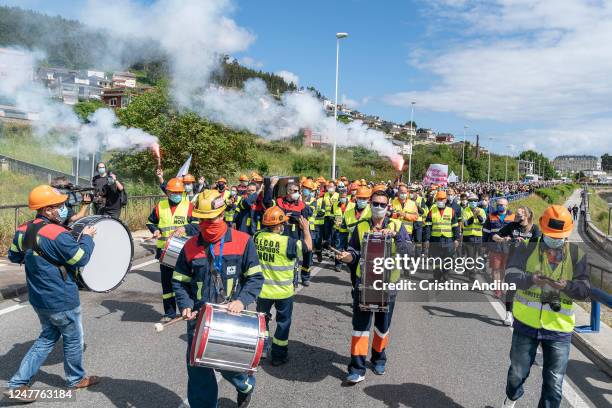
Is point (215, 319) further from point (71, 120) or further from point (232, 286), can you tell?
point (71, 120)

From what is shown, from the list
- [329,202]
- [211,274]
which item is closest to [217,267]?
[211,274]

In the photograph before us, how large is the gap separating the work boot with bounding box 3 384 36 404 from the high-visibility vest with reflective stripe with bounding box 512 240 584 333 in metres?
4.25

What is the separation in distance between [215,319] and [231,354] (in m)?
0.30

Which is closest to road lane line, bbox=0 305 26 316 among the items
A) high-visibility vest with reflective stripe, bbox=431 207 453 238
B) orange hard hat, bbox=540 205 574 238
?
orange hard hat, bbox=540 205 574 238

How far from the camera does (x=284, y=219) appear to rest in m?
5.45

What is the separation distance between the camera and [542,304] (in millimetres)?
3971

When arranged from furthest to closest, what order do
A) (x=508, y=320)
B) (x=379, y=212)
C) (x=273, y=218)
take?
1. (x=508, y=320)
2. (x=273, y=218)
3. (x=379, y=212)

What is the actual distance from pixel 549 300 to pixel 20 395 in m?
4.52

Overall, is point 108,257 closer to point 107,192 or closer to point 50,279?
point 50,279

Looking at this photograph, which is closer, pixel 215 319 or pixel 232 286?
pixel 215 319

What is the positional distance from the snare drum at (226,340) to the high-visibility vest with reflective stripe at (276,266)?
5.42 feet

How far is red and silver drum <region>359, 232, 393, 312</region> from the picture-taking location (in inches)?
191

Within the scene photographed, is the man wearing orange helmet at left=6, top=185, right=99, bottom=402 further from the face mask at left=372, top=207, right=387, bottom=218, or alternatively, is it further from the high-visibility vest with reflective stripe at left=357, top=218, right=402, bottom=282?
the face mask at left=372, top=207, right=387, bottom=218

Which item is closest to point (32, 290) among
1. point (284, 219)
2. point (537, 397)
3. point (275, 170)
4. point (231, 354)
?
point (231, 354)
